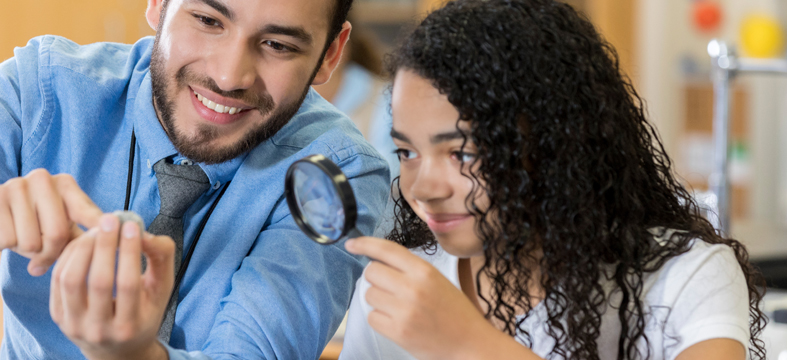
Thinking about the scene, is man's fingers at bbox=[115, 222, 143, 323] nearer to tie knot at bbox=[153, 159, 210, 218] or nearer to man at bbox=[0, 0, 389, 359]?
man at bbox=[0, 0, 389, 359]

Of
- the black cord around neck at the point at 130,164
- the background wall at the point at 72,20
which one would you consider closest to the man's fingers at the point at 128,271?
the black cord around neck at the point at 130,164

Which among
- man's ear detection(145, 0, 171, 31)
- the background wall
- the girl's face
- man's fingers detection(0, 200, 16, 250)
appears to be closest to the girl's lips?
the girl's face

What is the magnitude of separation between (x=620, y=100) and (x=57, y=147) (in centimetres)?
109

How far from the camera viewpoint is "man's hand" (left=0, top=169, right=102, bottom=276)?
3.24 ft

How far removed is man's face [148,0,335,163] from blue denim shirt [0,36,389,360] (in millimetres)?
86

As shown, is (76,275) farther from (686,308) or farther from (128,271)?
(686,308)

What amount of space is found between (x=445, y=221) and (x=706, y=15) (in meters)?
4.44

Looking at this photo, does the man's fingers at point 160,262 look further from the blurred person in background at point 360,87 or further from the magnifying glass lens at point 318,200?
the blurred person in background at point 360,87

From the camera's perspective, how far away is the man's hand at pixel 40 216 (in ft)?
3.24

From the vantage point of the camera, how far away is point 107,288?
91cm

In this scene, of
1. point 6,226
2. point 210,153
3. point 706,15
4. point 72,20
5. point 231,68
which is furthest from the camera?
point 706,15

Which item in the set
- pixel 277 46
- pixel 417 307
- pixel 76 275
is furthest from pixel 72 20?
pixel 417 307

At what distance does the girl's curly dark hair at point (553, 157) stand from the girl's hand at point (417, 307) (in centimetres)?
20

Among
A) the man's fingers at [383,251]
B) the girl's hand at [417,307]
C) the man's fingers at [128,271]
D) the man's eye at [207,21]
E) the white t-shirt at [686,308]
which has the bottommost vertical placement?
the white t-shirt at [686,308]
